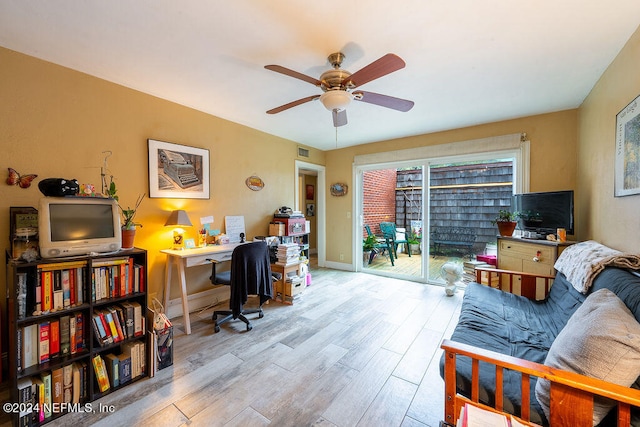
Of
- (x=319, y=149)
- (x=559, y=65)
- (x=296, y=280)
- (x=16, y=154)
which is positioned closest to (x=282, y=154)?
(x=319, y=149)

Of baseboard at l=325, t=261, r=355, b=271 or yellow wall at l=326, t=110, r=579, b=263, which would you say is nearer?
yellow wall at l=326, t=110, r=579, b=263

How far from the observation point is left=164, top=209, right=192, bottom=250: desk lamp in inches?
109

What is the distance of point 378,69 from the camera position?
162 cm

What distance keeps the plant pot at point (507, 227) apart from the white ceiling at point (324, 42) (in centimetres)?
136

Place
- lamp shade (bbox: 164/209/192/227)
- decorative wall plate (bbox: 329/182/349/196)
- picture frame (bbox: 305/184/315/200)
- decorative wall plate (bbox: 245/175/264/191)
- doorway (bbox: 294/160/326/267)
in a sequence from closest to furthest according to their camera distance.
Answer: lamp shade (bbox: 164/209/192/227), decorative wall plate (bbox: 245/175/264/191), decorative wall plate (bbox: 329/182/349/196), doorway (bbox: 294/160/326/267), picture frame (bbox: 305/184/315/200)

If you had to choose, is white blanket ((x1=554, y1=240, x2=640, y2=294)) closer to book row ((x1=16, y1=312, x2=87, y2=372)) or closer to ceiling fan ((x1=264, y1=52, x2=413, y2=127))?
ceiling fan ((x1=264, y1=52, x2=413, y2=127))

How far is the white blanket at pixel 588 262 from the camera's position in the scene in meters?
1.57

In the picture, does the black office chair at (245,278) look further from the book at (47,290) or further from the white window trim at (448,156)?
the white window trim at (448,156)

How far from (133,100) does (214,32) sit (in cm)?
144

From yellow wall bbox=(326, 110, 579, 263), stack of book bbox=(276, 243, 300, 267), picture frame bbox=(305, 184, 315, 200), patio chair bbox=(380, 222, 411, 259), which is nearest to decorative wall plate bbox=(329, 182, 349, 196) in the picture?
patio chair bbox=(380, 222, 411, 259)

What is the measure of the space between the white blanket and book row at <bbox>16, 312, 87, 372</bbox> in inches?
132

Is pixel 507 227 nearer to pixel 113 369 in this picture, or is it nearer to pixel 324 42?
pixel 324 42

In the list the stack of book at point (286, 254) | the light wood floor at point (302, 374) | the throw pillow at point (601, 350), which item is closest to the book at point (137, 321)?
the light wood floor at point (302, 374)

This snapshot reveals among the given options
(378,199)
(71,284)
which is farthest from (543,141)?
(71,284)
